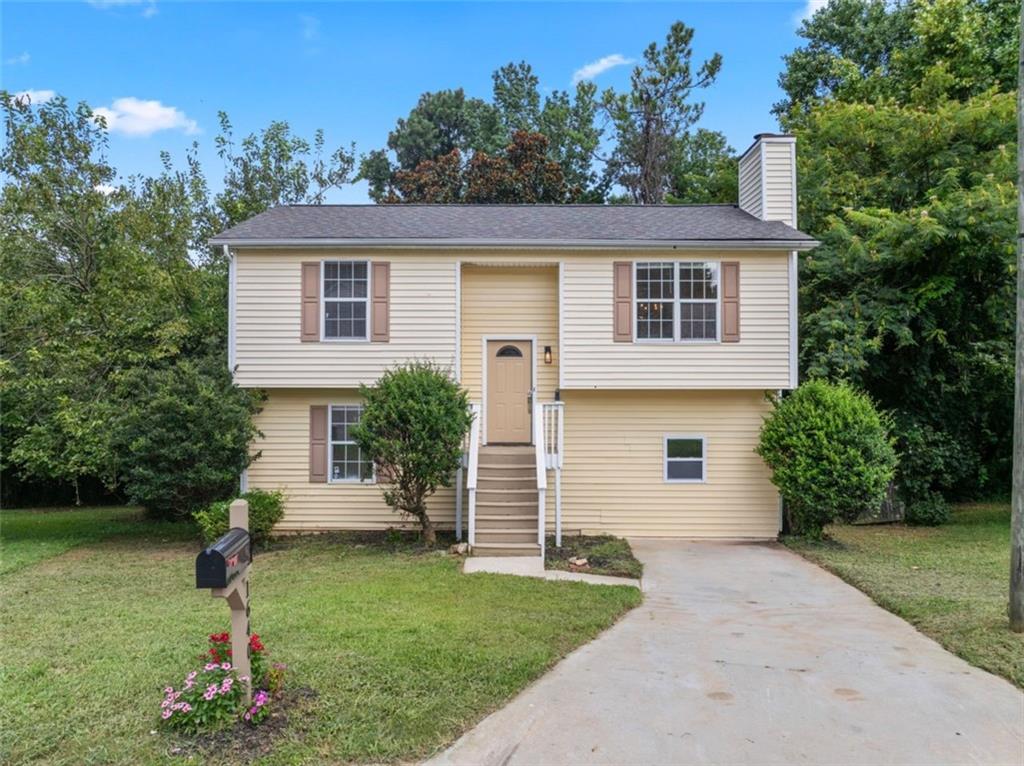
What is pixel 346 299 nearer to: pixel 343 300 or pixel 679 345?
pixel 343 300

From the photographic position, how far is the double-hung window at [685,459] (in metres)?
11.5

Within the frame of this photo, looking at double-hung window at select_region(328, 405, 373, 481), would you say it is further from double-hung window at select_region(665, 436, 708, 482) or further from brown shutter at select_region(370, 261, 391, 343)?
double-hung window at select_region(665, 436, 708, 482)

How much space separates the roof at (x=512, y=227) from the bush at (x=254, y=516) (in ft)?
13.3

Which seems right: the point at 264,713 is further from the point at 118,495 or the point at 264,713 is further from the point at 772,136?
the point at 118,495

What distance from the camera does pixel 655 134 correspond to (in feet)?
89.6

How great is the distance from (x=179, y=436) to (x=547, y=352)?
5.94 meters

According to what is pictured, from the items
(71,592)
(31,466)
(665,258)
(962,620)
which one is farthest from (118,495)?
(962,620)

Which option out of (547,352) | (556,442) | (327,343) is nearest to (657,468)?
(556,442)

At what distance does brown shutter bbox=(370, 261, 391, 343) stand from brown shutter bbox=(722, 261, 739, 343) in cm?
548

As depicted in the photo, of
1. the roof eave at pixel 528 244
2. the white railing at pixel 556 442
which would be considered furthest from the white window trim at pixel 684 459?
the roof eave at pixel 528 244

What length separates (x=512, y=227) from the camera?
464 inches

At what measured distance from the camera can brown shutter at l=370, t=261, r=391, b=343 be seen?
11078 mm

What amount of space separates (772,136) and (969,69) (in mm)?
9330

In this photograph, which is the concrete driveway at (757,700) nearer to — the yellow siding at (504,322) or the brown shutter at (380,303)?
the yellow siding at (504,322)
